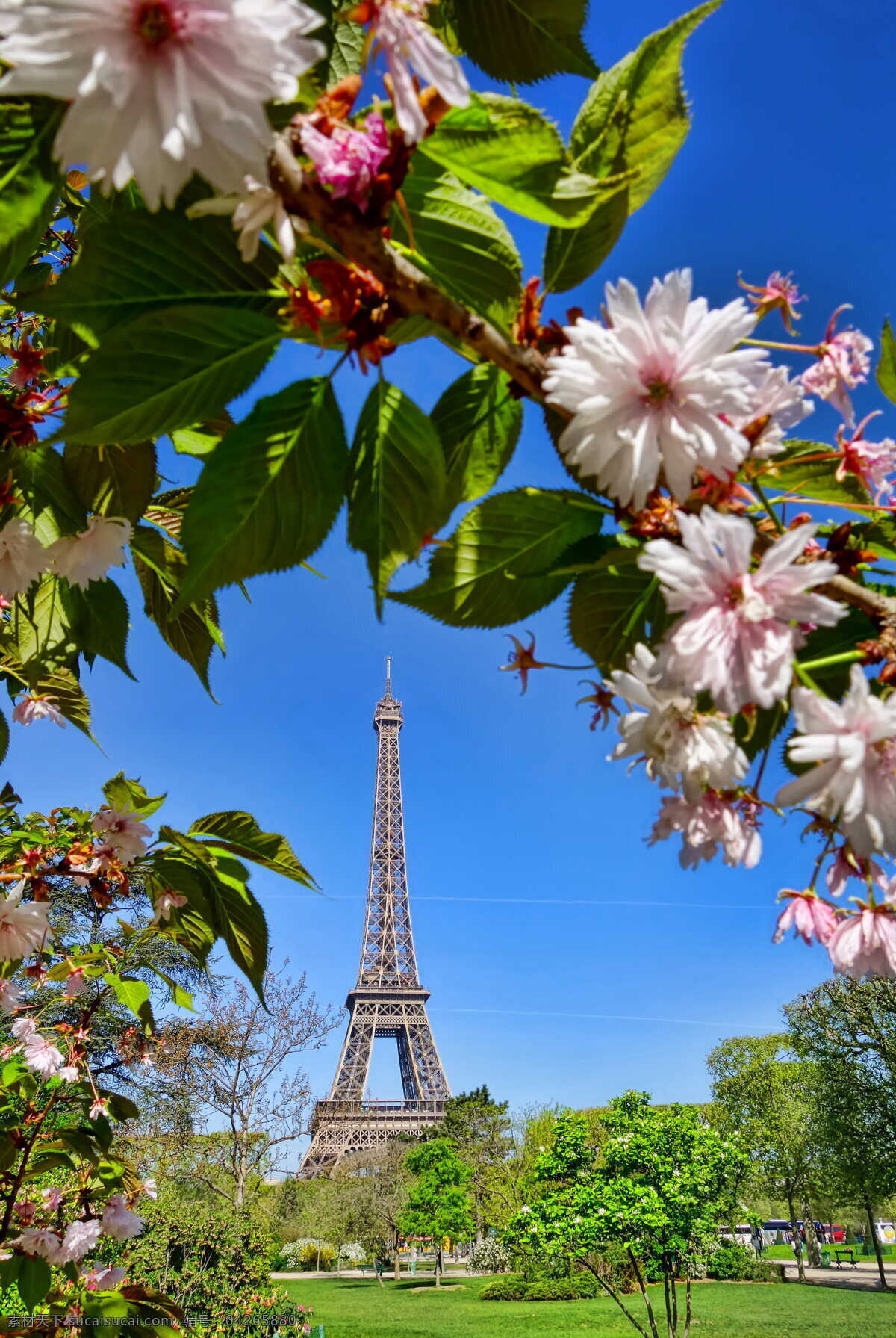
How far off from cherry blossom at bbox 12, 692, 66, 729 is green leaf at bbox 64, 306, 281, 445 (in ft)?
2.80

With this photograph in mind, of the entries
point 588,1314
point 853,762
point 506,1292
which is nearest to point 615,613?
point 853,762

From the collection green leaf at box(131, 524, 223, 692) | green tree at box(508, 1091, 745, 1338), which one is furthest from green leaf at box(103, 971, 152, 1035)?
green tree at box(508, 1091, 745, 1338)

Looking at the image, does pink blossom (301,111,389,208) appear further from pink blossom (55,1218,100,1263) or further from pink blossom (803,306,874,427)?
pink blossom (55,1218,100,1263)

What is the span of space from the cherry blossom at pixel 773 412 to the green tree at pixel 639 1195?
1245cm

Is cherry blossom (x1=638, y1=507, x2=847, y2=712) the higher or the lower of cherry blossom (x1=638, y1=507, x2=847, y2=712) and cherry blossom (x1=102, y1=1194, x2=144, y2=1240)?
the higher

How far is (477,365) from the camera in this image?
0.44 m

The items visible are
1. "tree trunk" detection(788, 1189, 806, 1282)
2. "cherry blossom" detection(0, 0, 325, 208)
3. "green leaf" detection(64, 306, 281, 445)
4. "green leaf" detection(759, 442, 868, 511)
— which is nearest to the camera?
"cherry blossom" detection(0, 0, 325, 208)

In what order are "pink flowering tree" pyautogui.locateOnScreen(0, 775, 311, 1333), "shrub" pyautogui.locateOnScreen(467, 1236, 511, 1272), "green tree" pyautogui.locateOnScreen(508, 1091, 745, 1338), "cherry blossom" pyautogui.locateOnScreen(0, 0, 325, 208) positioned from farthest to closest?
"shrub" pyautogui.locateOnScreen(467, 1236, 511, 1272), "green tree" pyautogui.locateOnScreen(508, 1091, 745, 1338), "pink flowering tree" pyautogui.locateOnScreen(0, 775, 311, 1333), "cherry blossom" pyautogui.locateOnScreen(0, 0, 325, 208)

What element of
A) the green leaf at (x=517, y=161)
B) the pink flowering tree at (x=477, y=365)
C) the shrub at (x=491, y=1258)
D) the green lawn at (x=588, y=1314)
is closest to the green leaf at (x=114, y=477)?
the pink flowering tree at (x=477, y=365)

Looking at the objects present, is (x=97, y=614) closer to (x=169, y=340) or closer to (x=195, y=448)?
(x=195, y=448)

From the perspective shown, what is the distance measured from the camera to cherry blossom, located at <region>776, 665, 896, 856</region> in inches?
12.1

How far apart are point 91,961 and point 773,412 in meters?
1.56

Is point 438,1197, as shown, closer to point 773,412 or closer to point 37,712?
point 37,712

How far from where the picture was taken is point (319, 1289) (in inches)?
829
